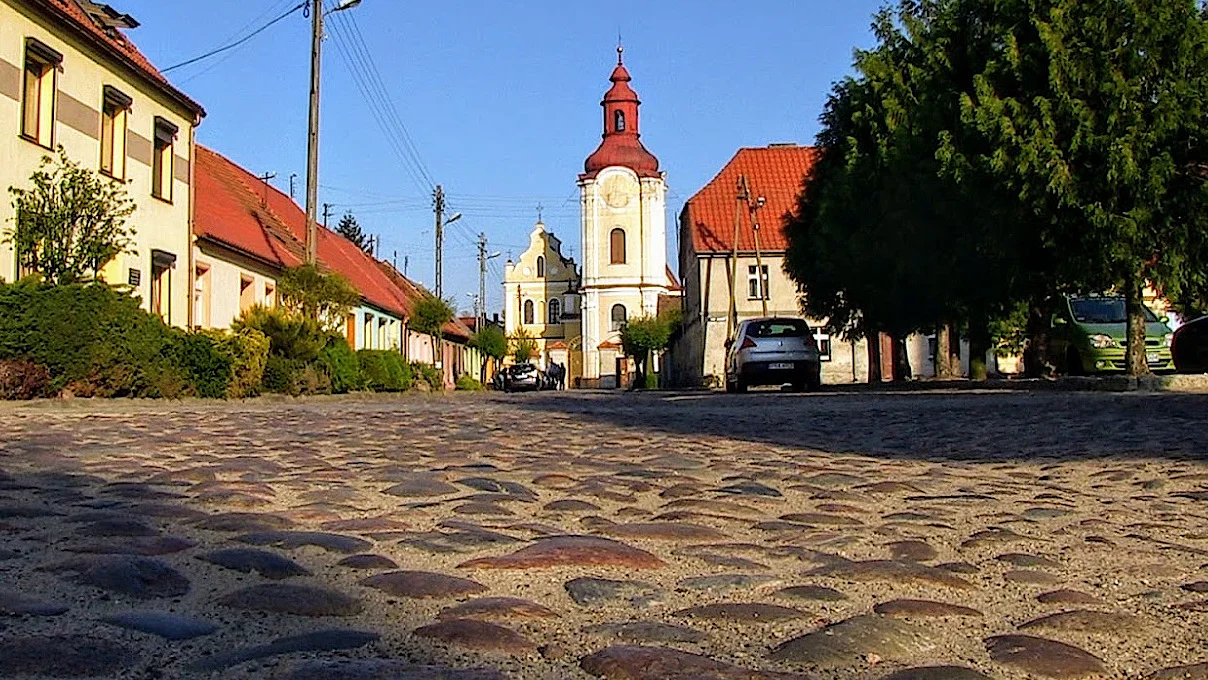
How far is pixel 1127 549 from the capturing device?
4582 millimetres

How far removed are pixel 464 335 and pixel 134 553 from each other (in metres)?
61.4

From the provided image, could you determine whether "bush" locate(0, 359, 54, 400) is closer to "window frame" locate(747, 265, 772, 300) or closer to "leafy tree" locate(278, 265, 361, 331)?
"leafy tree" locate(278, 265, 361, 331)

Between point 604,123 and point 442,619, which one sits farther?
point 604,123

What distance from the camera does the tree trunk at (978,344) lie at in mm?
25391

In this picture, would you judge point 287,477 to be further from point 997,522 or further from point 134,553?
point 997,522

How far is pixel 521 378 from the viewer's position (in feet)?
178

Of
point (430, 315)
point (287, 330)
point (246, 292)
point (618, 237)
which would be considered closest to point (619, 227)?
point (618, 237)

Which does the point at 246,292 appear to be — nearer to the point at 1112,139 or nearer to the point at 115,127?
the point at 115,127

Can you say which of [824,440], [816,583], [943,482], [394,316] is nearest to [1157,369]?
[824,440]

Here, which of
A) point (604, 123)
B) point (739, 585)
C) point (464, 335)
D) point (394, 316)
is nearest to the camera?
point (739, 585)

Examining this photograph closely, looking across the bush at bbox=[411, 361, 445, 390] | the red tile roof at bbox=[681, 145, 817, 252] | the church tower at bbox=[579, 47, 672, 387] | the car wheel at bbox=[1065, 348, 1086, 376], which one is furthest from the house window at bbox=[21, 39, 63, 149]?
the church tower at bbox=[579, 47, 672, 387]

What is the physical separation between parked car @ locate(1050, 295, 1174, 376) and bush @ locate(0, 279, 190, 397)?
1687 cm

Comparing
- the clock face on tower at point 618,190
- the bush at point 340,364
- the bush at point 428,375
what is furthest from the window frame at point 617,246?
the bush at point 340,364

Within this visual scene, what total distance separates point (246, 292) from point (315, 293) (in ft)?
19.6
